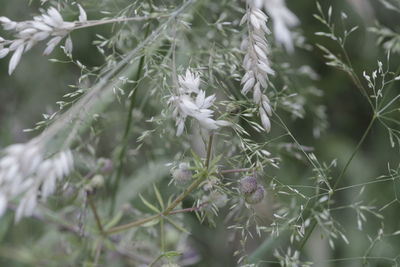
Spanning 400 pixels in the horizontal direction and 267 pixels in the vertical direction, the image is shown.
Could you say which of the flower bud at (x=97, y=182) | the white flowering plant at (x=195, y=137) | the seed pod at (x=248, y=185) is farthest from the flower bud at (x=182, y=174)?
the flower bud at (x=97, y=182)

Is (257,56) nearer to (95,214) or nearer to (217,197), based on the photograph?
(217,197)

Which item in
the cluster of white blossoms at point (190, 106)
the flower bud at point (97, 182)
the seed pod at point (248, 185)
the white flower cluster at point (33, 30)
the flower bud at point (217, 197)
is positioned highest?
the white flower cluster at point (33, 30)

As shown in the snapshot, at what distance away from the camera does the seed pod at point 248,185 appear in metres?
1.13

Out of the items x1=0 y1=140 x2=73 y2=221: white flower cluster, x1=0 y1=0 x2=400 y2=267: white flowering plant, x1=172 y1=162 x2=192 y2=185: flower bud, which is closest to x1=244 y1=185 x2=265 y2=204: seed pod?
x1=0 y1=0 x2=400 y2=267: white flowering plant

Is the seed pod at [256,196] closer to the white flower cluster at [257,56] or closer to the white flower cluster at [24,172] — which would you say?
the white flower cluster at [257,56]

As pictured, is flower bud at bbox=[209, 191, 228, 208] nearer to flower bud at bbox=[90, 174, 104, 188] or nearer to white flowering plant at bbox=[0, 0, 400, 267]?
white flowering plant at bbox=[0, 0, 400, 267]

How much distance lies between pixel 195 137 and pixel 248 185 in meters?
0.94

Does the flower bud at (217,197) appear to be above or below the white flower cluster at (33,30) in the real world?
below

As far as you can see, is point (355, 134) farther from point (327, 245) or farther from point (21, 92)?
point (21, 92)

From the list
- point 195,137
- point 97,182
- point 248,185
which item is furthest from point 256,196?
point 195,137

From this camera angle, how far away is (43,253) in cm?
189

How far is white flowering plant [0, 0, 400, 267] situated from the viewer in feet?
3.51

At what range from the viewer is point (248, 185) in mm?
1133

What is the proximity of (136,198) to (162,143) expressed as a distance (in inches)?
10.8
